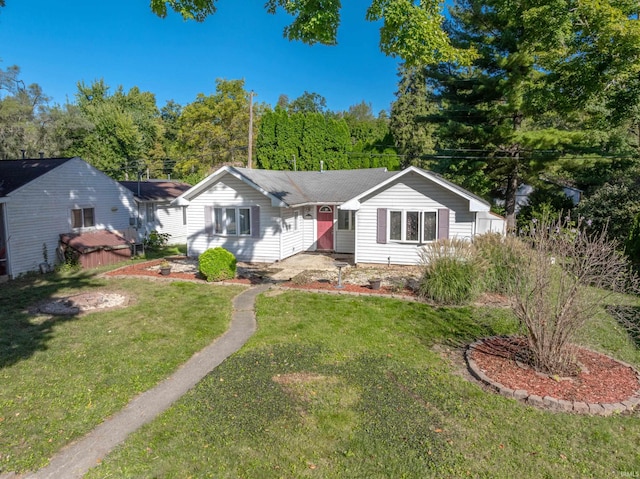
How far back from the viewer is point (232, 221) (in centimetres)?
1698

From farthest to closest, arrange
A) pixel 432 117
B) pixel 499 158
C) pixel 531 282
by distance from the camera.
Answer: pixel 432 117 < pixel 499 158 < pixel 531 282

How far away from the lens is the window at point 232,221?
16.8 meters

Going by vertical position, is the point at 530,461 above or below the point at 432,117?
below

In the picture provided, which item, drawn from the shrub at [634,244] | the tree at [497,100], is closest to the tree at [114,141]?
the tree at [497,100]

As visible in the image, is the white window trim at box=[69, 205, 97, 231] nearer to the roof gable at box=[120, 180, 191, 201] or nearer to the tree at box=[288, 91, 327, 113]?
the roof gable at box=[120, 180, 191, 201]

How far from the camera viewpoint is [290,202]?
16.2 m

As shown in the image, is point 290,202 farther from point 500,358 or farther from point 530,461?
point 530,461

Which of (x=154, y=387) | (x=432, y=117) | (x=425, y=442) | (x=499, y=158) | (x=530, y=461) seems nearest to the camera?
(x=530, y=461)

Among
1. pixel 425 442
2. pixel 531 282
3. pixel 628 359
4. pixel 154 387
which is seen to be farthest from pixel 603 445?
pixel 154 387

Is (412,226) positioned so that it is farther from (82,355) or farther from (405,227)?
(82,355)

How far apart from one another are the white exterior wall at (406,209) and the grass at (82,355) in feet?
19.3

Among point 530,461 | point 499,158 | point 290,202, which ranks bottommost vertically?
point 530,461

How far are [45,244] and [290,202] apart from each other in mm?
9747

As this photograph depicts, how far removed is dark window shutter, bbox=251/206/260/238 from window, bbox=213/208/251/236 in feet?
0.61
